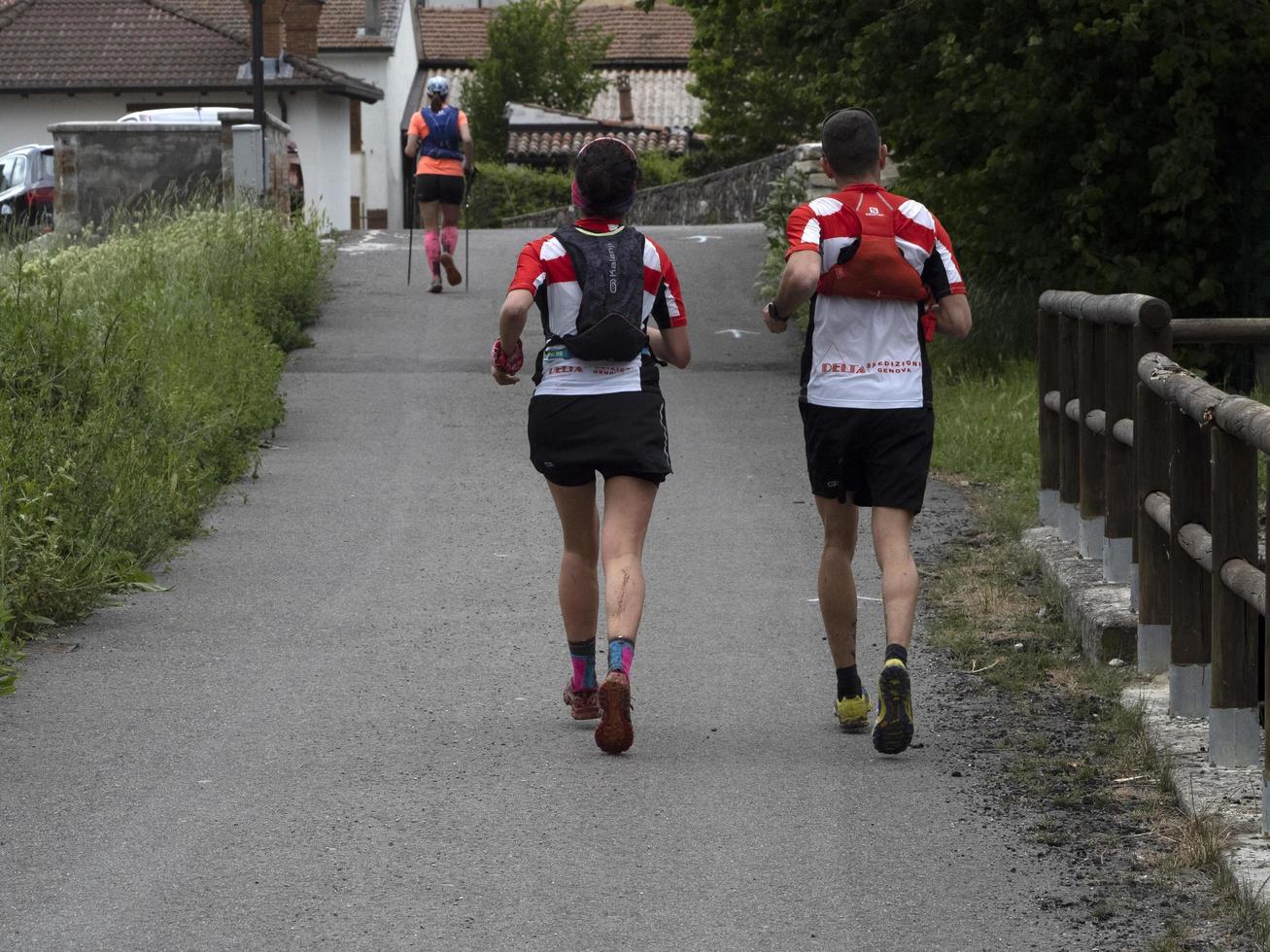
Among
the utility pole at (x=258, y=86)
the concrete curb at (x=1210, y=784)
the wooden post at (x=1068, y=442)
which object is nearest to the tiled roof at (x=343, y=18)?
the utility pole at (x=258, y=86)

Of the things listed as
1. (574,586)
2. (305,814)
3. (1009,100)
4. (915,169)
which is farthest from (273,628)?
(915,169)

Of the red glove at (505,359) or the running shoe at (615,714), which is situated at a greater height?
the red glove at (505,359)

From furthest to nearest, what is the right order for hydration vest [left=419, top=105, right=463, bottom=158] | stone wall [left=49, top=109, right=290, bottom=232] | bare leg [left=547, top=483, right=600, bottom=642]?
1. stone wall [left=49, top=109, right=290, bottom=232]
2. hydration vest [left=419, top=105, right=463, bottom=158]
3. bare leg [left=547, top=483, right=600, bottom=642]

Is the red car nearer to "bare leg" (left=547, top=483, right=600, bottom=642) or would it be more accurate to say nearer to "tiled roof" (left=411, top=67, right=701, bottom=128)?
"bare leg" (left=547, top=483, right=600, bottom=642)

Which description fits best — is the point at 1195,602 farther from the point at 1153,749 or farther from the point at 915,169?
the point at 915,169

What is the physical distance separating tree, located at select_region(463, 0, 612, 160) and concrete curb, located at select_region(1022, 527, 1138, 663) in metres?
45.9

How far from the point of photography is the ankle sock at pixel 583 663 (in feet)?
20.5

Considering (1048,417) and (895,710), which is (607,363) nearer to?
(895,710)

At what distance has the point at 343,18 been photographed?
54969mm

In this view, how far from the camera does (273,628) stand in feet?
25.4

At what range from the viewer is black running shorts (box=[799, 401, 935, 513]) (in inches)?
234

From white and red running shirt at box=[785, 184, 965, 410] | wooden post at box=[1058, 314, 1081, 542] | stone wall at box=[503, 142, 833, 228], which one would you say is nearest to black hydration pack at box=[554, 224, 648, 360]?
white and red running shirt at box=[785, 184, 965, 410]

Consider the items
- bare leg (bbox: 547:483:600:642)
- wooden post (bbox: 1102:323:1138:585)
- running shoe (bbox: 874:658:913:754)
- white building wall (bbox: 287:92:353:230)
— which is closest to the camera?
running shoe (bbox: 874:658:913:754)

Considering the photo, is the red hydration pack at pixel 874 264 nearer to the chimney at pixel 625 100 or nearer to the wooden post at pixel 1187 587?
the wooden post at pixel 1187 587
